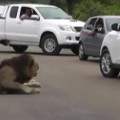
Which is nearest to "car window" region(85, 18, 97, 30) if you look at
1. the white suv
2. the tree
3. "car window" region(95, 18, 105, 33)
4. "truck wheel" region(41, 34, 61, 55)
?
"car window" region(95, 18, 105, 33)

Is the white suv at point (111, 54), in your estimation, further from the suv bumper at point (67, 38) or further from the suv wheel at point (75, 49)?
the suv wheel at point (75, 49)

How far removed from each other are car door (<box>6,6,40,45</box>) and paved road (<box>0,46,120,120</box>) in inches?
354

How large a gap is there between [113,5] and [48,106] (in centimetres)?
3052

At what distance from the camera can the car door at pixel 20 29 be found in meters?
27.0

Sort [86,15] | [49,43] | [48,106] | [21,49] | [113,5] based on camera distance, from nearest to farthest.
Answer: [48,106]
[49,43]
[21,49]
[86,15]
[113,5]

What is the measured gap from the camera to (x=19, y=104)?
11.8 meters

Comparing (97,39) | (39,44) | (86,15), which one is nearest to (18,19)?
(39,44)

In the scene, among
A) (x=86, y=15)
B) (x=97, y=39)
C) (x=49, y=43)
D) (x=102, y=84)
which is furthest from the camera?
(x=86, y=15)

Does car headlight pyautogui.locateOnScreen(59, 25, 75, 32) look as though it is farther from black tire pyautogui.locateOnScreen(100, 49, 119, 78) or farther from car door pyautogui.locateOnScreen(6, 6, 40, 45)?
black tire pyautogui.locateOnScreen(100, 49, 119, 78)

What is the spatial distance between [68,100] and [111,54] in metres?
4.42

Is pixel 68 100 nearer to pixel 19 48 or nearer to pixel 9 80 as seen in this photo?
pixel 9 80

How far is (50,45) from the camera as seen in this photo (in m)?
26.4

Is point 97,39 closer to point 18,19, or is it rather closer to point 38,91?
point 18,19

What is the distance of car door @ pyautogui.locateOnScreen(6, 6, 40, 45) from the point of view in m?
27.0
